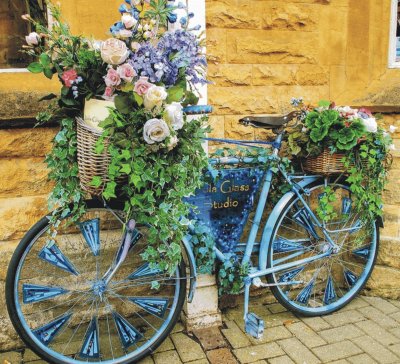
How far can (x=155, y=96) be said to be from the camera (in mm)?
2307

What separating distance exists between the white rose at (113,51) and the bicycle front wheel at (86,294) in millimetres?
919

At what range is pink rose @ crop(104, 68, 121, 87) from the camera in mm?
2350

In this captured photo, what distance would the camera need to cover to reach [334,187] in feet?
12.2

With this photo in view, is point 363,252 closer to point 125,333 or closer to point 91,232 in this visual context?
point 125,333

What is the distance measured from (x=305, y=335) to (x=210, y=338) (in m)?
0.66

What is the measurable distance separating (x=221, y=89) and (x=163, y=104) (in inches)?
49.0

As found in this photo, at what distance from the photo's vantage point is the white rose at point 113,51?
7.54 ft

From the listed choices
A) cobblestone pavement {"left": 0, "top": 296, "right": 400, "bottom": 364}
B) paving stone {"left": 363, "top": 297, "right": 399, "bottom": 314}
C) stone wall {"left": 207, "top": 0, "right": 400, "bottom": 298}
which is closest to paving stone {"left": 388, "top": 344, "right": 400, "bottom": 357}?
cobblestone pavement {"left": 0, "top": 296, "right": 400, "bottom": 364}

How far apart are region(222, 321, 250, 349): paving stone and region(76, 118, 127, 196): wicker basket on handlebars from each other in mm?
1474

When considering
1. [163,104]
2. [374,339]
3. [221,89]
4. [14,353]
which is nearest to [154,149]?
[163,104]

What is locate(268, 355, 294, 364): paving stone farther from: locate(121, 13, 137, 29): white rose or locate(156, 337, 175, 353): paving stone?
locate(121, 13, 137, 29): white rose

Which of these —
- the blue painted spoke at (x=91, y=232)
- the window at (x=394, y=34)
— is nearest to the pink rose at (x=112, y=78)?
the blue painted spoke at (x=91, y=232)

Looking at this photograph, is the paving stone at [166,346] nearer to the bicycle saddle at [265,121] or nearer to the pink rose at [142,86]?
the bicycle saddle at [265,121]

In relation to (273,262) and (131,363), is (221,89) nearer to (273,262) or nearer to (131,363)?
(273,262)
